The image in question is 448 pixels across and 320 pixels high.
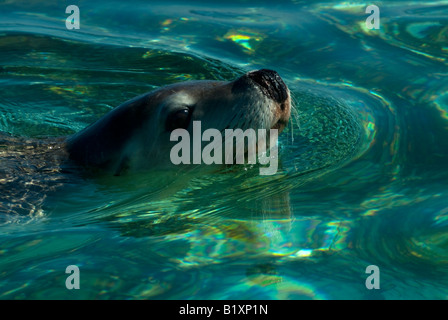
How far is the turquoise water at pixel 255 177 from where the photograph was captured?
3.19 meters

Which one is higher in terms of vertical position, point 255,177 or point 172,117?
point 172,117

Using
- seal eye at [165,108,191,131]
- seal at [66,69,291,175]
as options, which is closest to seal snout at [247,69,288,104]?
seal at [66,69,291,175]

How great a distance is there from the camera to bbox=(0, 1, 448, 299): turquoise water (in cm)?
319

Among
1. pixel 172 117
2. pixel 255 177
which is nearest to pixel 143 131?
pixel 172 117

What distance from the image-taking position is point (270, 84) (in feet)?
14.0

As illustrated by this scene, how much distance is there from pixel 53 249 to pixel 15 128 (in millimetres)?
2675

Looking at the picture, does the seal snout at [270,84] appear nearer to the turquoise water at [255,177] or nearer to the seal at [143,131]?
the seal at [143,131]

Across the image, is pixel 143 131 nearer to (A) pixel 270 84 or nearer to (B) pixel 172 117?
(B) pixel 172 117

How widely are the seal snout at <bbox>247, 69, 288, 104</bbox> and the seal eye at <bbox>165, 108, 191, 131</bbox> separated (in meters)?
0.46

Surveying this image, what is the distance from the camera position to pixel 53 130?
592 centimetres

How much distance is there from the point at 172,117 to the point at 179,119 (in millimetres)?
46

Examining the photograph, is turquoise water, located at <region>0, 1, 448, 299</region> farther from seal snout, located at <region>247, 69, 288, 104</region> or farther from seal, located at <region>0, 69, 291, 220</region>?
seal snout, located at <region>247, 69, 288, 104</region>
